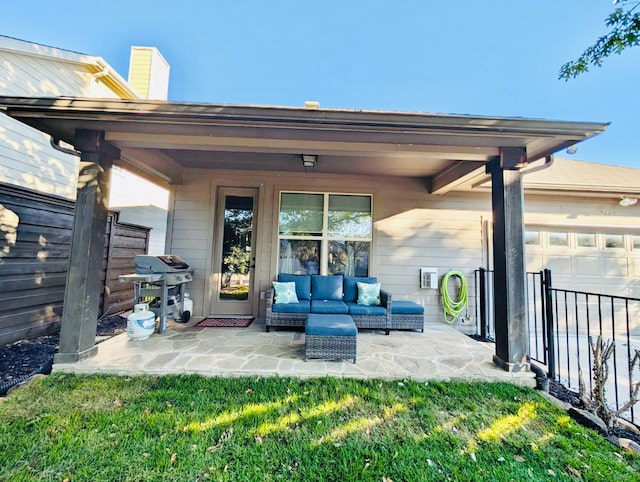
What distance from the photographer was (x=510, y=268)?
2.96m

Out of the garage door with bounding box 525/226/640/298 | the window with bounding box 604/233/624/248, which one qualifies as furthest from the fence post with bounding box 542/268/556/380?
the window with bounding box 604/233/624/248

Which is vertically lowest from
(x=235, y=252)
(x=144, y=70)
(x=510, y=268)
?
(x=510, y=268)

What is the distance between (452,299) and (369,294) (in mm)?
1835

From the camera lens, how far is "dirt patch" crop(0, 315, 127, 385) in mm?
2848

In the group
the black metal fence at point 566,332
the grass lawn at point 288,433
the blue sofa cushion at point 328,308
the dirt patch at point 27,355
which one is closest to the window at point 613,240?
the black metal fence at point 566,332

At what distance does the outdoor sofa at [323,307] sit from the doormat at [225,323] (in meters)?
A: 0.68

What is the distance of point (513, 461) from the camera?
1.78 meters

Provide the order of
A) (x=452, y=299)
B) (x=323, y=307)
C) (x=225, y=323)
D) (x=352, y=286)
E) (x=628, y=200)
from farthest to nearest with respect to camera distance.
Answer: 1. (x=452, y=299)
2. (x=628, y=200)
3. (x=352, y=286)
4. (x=225, y=323)
5. (x=323, y=307)

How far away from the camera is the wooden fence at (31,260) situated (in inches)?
131

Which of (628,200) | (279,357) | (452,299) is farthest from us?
(452,299)

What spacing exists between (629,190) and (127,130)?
8.08 meters

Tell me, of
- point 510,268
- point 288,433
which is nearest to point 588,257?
point 510,268

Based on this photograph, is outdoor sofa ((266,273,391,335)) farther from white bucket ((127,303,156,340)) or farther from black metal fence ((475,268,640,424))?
black metal fence ((475,268,640,424))

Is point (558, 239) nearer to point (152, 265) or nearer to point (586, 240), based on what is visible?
point (586, 240)
